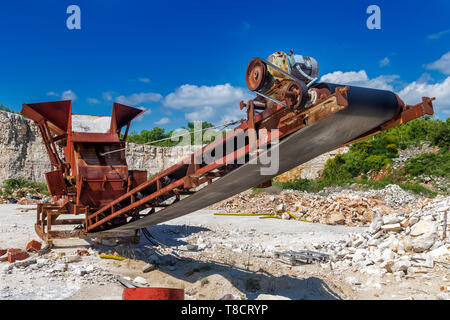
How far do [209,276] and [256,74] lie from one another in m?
3.61

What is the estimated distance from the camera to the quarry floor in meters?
4.86

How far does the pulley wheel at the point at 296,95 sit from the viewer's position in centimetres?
294

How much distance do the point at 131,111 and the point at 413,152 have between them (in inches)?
1195

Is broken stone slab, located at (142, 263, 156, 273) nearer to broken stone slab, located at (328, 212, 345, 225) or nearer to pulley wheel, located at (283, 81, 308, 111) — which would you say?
pulley wheel, located at (283, 81, 308, 111)

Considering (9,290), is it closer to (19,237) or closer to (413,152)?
(19,237)

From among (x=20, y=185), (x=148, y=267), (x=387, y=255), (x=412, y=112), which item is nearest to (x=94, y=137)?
(x=148, y=267)

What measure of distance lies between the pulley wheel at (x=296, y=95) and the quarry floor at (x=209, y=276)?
273cm

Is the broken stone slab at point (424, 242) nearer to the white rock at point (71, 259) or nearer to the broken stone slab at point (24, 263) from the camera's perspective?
the white rock at point (71, 259)

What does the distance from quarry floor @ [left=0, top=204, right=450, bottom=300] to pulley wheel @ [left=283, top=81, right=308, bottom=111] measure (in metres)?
2.73

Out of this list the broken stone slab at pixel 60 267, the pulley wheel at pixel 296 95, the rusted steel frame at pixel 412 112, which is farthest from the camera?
the broken stone slab at pixel 60 267

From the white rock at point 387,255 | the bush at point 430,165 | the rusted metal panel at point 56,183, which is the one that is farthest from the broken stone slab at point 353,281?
the bush at point 430,165

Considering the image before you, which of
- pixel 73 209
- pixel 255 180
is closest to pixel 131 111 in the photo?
pixel 73 209
